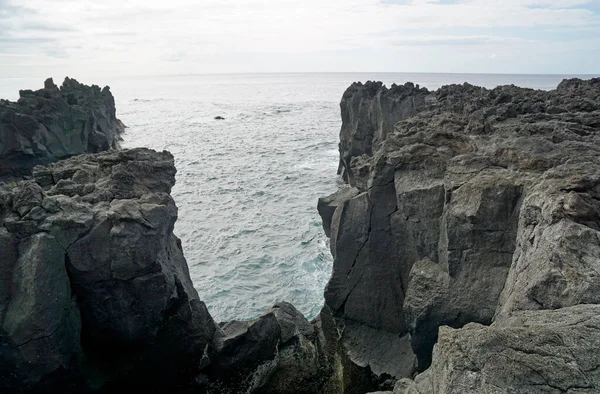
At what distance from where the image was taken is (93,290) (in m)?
14.5

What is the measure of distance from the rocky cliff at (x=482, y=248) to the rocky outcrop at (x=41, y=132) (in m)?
30.8

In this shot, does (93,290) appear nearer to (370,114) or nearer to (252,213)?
(252,213)

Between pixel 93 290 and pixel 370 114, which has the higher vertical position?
pixel 370 114

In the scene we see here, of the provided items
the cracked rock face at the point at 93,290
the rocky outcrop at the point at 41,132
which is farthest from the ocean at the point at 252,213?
the rocky outcrop at the point at 41,132

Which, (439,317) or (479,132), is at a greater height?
(479,132)

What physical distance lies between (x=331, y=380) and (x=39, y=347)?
9.67 meters

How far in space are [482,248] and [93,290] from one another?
11629 mm

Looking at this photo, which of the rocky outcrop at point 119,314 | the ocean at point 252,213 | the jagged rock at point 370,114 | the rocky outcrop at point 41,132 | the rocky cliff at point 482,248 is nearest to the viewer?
the rocky cliff at point 482,248

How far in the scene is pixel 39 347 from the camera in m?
12.9

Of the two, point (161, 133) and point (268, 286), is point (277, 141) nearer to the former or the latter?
point (161, 133)

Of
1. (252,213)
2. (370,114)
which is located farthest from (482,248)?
(370,114)

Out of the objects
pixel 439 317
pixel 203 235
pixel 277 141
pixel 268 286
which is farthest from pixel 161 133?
pixel 439 317

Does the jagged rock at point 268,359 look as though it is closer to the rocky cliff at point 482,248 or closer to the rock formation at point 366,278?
the rock formation at point 366,278

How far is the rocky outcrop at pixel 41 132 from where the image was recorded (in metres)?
40.4
